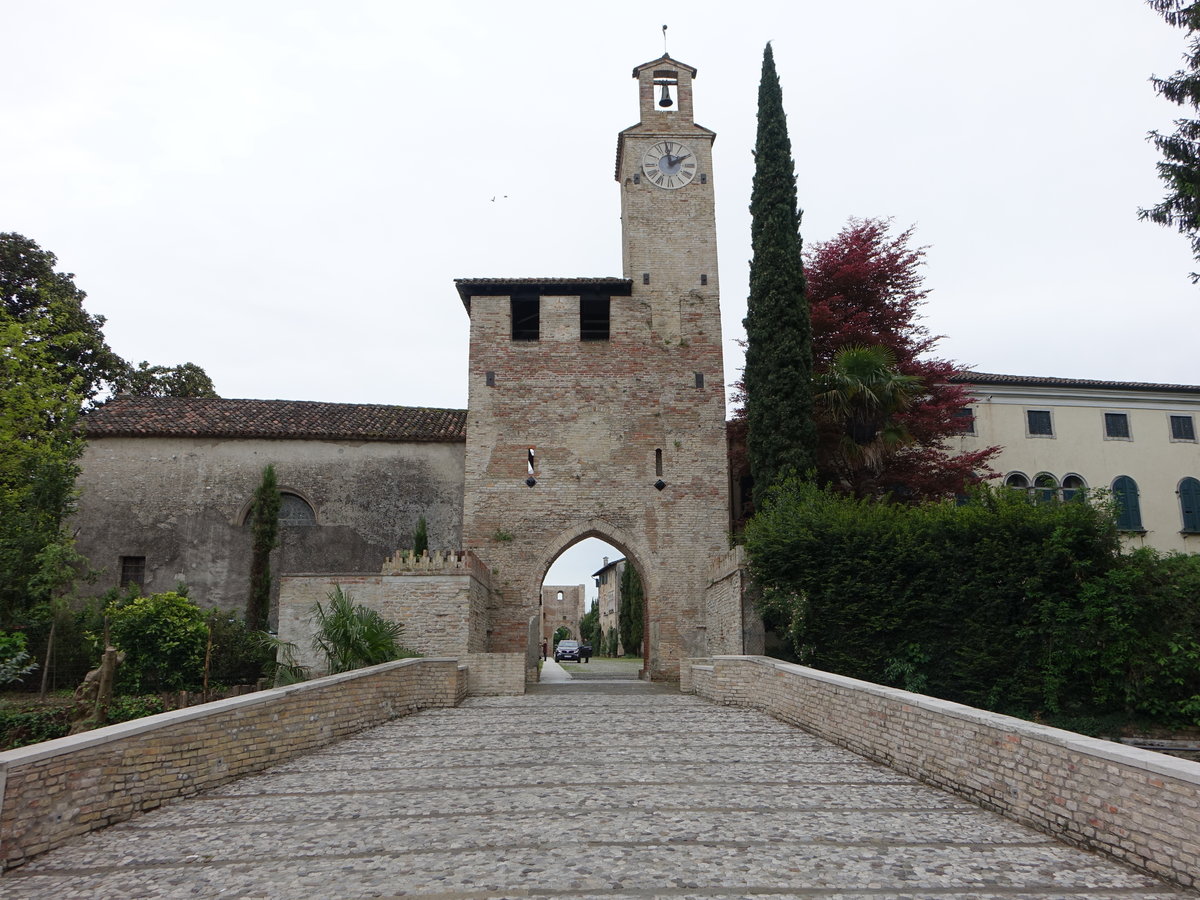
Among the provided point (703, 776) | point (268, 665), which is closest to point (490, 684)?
point (268, 665)

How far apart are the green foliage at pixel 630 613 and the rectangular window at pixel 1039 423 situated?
22.7 metres

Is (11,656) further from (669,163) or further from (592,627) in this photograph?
(592,627)

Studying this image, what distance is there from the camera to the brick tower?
21.3 meters

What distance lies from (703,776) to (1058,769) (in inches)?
117

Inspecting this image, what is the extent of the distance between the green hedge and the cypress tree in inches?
115

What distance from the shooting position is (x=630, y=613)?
48.8 metres

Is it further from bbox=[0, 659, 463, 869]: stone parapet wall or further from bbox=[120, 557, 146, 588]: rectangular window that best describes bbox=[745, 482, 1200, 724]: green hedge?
bbox=[120, 557, 146, 588]: rectangular window

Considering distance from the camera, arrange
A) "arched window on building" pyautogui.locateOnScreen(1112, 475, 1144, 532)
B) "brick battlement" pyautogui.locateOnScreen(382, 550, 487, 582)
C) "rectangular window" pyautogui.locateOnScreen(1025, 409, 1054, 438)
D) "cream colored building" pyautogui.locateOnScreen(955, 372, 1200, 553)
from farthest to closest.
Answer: "rectangular window" pyautogui.locateOnScreen(1025, 409, 1054, 438) → "cream colored building" pyautogui.locateOnScreen(955, 372, 1200, 553) → "arched window on building" pyautogui.locateOnScreen(1112, 475, 1144, 532) → "brick battlement" pyautogui.locateOnScreen(382, 550, 487, 582)

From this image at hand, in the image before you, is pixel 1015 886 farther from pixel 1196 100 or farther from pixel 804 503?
pixel 1196 100

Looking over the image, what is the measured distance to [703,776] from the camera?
25.0 feet

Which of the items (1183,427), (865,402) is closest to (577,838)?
(865,402)

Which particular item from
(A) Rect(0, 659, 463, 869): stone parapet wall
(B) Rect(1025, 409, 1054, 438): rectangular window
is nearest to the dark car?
(B) Rect(1025, 409, 1054, 438): rectangular window

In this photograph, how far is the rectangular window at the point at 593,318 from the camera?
2375 cm

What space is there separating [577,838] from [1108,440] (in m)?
26.8
